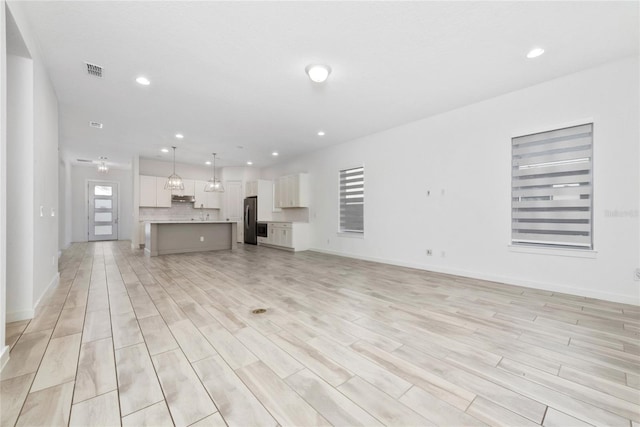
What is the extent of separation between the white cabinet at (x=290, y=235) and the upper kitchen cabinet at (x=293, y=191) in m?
0.67

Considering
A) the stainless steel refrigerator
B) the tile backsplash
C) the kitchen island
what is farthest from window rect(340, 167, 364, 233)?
the tile backsplash

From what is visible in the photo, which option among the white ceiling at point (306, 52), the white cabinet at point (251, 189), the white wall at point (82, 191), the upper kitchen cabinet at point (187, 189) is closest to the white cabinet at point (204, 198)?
the upper kitchen cabinet at point (187, 189)

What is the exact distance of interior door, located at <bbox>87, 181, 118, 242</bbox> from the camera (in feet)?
31.9

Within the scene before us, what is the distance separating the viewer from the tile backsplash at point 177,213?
840 cm

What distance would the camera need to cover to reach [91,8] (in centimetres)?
225

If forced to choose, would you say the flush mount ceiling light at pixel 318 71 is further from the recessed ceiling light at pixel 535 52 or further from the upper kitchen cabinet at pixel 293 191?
the upper kitchen cabinet at pixel 293 191

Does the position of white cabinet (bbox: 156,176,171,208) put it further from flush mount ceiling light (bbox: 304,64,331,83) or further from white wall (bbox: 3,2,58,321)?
flush mount ceiling light (bbox: 304,64,331,83)

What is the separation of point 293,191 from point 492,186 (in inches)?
201

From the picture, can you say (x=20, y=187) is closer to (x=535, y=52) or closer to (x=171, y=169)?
(x=535, y=52)

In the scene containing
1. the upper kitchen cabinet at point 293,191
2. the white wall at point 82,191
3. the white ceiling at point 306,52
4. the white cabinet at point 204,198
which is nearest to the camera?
the white ceiling at point 306,52

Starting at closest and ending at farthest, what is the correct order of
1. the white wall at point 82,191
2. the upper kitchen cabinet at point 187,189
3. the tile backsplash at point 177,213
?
1. the tile backsplash at point 177,213
2. the upper kitchen cabinet at point 187,189
3. the white wall at point 82,191

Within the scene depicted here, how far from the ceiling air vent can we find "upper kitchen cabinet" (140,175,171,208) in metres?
5.35

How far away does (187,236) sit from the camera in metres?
6.85

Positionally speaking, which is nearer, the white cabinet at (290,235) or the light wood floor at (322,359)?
the light wood floor at (322,359)
